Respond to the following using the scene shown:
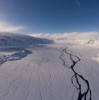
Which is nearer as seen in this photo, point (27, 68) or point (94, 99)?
point (94, 99)

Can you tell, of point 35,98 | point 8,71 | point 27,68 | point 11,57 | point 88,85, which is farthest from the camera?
point 11,57

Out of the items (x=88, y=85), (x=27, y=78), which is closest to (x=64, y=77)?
(x=88, y=85)

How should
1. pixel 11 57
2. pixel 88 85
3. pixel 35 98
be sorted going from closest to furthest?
pixel 35 98 → pixel 88 85 → pixel 11 57

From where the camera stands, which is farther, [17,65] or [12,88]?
[17,65]

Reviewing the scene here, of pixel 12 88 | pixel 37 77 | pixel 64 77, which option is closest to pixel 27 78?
pixel 37 77

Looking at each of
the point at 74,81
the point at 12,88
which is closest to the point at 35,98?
the point at 12,88

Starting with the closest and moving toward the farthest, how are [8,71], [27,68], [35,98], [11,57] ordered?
[35,98] → [8,71] → [27,68] → [11,57]

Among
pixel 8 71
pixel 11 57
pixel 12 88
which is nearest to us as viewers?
pixel 12 88

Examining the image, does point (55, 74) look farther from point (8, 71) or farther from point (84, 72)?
point (8, 71)

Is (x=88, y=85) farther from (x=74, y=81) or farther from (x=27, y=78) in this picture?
(x=27, y=78)
